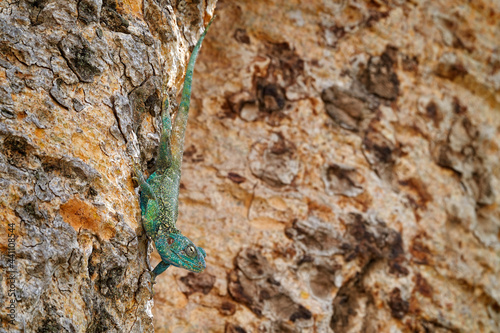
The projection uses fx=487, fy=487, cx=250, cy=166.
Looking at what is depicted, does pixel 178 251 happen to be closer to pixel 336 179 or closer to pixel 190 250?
pixel 190 250

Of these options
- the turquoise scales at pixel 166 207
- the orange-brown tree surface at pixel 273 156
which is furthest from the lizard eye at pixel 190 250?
the orange-brown tree surface at pixel 273 156

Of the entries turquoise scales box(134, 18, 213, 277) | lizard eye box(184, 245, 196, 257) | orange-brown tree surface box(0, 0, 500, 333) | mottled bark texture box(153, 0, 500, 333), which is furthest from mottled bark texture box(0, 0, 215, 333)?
mottled bark texture box(153, 0, 500, 333)

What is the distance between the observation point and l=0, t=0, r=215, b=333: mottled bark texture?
1923mm

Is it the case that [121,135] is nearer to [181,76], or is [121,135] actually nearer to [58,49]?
[58,49]

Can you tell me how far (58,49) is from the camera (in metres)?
2.22

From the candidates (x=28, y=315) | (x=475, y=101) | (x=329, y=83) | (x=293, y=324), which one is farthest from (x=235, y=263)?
(x=475, y=101)

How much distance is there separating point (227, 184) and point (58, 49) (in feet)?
6.44

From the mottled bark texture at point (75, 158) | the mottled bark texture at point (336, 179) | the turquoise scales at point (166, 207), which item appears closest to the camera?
the mottled bark texture at point (75, 158)

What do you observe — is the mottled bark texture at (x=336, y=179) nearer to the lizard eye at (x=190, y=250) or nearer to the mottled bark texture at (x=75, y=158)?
the lizard eye at (x=190, y=250)

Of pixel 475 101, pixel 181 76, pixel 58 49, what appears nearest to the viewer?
pixel 58 49

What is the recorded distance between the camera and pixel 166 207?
2.85 meters

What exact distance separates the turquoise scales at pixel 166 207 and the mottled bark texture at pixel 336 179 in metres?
0.81

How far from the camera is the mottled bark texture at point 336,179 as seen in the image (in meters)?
3.76

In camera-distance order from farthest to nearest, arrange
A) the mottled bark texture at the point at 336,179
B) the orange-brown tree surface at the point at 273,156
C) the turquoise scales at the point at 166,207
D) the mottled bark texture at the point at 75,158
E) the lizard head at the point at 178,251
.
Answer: the mottled bark texture at the point at 336,179, the lizard head at the point at 178,251, the turquoise scales at the point at 166,207, the orange-brown tree surface at the point at 273,156, the mottled bark texture at the point at 75,158
